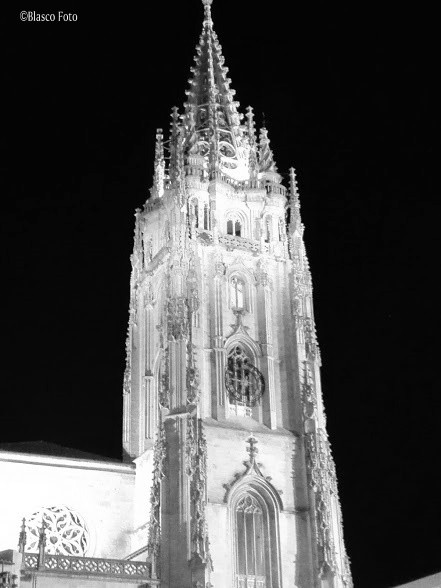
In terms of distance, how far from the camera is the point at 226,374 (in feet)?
132

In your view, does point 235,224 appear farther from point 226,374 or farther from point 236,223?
point 226,374

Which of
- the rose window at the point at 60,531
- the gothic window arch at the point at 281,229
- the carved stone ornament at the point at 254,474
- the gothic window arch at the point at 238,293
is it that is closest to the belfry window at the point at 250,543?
the carved stone ornament at the point at 254,474

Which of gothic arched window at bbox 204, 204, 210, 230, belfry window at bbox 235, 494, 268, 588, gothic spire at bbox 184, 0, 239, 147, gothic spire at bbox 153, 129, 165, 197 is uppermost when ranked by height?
gothic spire at bbox 184, 0, 239, 147

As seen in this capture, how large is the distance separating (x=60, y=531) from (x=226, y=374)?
8.60 meters

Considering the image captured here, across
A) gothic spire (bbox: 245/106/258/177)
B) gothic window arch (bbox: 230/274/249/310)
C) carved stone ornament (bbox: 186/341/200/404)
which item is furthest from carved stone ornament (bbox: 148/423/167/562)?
gothic spire (bbox: 245/106/258/177)

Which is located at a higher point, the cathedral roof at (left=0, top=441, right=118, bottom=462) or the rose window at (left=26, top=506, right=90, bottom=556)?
the cathedral roof at (left=0, top=441, right=118, bottom=462)

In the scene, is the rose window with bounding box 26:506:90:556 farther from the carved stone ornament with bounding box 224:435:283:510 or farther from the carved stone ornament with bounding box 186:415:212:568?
the carved stone ornament with bounding box 224:435:283:510

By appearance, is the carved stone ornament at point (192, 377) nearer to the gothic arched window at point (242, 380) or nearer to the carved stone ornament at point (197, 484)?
the carved stone ornament at point (197, 484)

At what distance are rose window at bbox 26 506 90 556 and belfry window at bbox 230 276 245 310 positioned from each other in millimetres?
10470

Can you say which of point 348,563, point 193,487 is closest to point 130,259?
point 193,487

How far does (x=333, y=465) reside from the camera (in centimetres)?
4006

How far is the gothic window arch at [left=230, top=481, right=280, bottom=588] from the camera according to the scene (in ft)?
121

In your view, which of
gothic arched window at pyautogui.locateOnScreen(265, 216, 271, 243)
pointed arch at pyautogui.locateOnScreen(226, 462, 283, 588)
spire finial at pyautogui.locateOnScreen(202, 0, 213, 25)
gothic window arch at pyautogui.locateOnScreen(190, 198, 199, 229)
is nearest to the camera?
pointed arch at pyautogui.locateOnScreen(226, 462, 283, 588)

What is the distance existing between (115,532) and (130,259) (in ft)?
41.8
